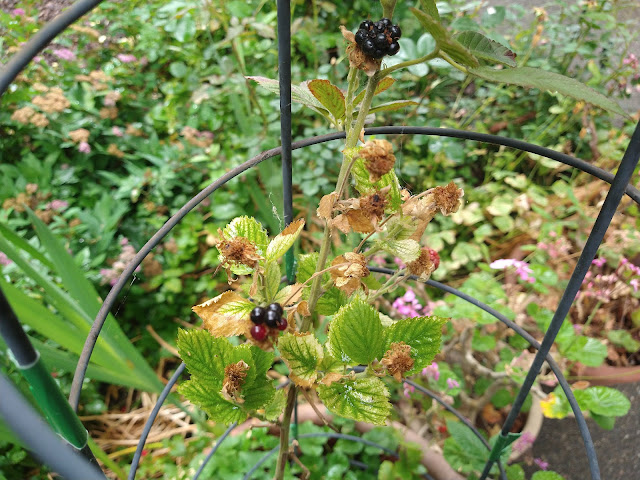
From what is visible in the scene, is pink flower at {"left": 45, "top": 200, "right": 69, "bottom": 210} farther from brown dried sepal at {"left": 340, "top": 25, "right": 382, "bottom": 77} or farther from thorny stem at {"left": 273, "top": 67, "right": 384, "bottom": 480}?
brown dried sepal at {"left": 340, "top": 25, "right": 382, "bottom": 77}

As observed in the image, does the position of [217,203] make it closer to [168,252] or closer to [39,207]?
[168,252]

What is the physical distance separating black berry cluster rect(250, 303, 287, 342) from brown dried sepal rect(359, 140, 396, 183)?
0.16 metres

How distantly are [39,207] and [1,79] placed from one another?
1266 millimetres

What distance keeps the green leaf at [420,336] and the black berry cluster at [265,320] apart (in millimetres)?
142

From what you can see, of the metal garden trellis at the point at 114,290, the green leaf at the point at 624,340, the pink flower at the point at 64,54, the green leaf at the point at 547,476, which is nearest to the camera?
the metal garden trellis at the point at 114,290

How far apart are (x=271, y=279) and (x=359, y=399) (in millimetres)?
160

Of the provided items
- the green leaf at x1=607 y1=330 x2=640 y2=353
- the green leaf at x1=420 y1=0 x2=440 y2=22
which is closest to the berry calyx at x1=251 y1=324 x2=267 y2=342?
the green leaf at x1=420 y1=0 x2=440 y2=22

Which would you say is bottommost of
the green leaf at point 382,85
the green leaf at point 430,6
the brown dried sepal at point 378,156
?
the brown dried sepal at point 378,156

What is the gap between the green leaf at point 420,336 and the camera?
0.49 meters

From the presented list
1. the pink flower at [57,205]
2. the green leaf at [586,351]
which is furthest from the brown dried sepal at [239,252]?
the pink flower at [57,205]

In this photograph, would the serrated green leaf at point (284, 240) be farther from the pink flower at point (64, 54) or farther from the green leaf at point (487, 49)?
the pink flower at point (64, 54)

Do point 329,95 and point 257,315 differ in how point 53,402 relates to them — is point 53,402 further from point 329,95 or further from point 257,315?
point 329,95

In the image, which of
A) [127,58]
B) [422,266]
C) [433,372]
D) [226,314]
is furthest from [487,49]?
→ [127,58]

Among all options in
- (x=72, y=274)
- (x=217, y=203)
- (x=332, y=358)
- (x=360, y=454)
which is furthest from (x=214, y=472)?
(x=217, y=203)
